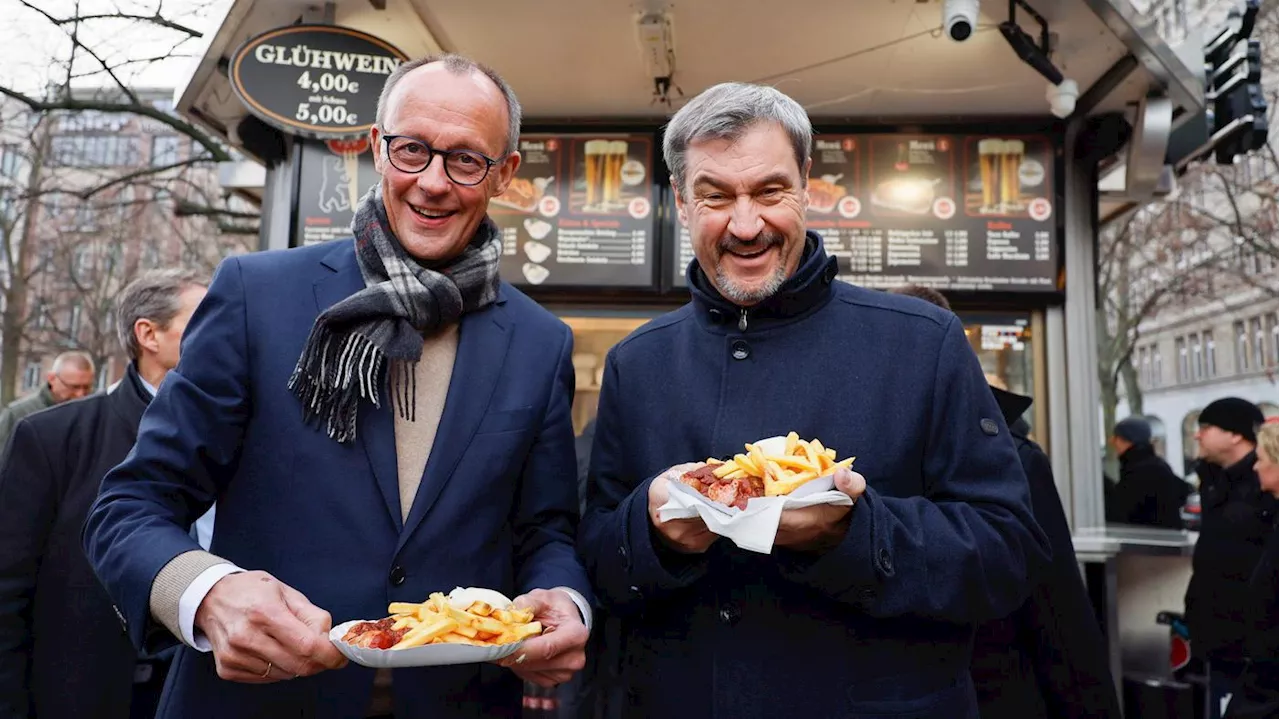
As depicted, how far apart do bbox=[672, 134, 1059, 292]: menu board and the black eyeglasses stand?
367cm

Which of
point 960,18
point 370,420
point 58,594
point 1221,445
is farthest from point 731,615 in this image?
point 1221,445

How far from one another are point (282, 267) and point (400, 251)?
270 mm

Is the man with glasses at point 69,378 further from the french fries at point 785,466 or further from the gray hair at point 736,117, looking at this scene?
the french fries at point 785,466

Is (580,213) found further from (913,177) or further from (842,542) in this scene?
(842,542)

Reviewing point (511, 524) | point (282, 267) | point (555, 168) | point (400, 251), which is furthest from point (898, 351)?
point (555, 168)

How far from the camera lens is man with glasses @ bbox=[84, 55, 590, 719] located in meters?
1.78

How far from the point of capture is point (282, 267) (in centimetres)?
209

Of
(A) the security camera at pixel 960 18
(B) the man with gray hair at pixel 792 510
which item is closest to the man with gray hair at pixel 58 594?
(B) the man with gray hair at pixel 792 510

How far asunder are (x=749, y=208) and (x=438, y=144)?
72 cm

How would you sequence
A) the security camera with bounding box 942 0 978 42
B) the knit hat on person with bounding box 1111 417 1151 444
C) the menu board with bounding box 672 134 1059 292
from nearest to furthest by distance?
1. the security camera with bounding box 942 0 978 42
2. the menu board with bounding box 672 134 1059 292
3. the knit hat on person with bounding box 1111 417 1151 444

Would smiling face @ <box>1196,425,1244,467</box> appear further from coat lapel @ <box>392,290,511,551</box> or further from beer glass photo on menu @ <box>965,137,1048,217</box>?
coat lapel @ <box>392,290,511,551</box>

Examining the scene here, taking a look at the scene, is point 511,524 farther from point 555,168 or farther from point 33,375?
point 33,375

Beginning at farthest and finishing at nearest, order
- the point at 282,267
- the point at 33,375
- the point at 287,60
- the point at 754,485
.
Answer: the point at 33,375, the point at 287,60, the point at 282,267, the point at 754,485

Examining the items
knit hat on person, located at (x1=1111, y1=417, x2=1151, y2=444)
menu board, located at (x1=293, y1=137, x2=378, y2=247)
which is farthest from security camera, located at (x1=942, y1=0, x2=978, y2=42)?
knit hat on person, located at (x1=1111, y1=417, x2=1151, y2=444)
